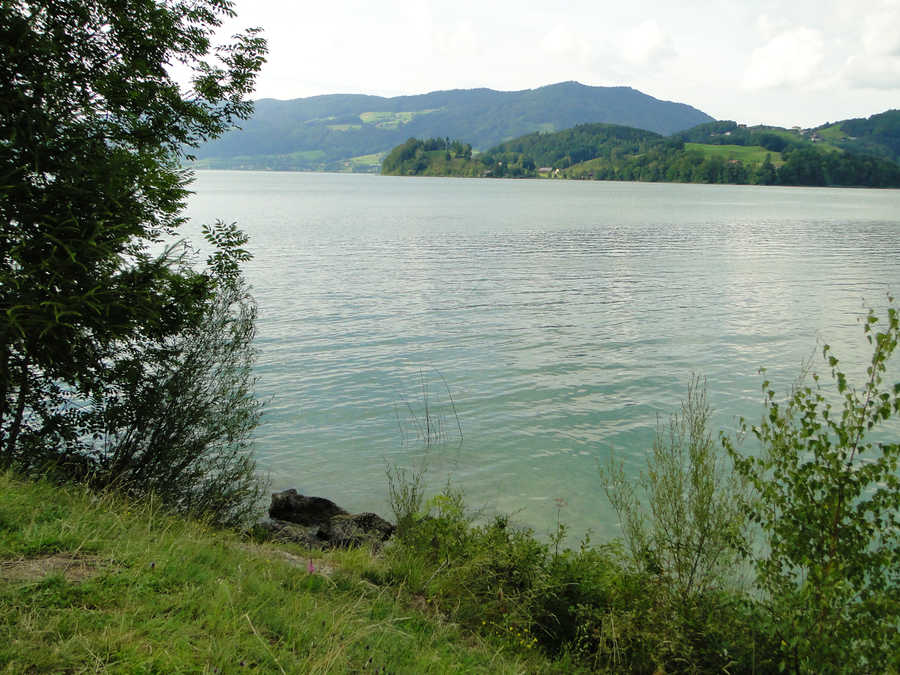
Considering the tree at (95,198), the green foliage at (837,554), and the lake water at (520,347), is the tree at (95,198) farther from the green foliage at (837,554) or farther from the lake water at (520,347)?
the green foliage at (837,554)

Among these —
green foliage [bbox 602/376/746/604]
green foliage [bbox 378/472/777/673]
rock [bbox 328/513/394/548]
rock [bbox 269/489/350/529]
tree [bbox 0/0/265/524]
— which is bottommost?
rock [bbox 269/489/350/529]

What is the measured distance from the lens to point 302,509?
492 inches

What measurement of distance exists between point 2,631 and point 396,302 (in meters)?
27.6

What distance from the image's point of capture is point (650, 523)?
1164 centimetres

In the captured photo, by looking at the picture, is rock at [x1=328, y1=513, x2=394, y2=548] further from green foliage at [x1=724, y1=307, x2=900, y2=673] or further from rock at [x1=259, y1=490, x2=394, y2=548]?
green foliage at [x1=724, y1=307, x2=900, y2=673]

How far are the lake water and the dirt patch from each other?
296 inches

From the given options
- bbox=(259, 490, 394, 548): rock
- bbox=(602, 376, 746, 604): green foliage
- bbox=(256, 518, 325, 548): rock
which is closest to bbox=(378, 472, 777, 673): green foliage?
bbox=(602, 376, 746, 604): green foliage

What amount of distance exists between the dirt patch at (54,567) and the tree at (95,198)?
3.27 meters

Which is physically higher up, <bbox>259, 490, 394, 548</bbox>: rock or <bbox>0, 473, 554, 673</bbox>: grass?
<bbox>0, 473, 554, 673</bbox>: grass

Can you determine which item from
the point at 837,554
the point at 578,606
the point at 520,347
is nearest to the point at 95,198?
the point at 578,606

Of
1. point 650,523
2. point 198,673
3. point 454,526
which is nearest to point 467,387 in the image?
point 650,523

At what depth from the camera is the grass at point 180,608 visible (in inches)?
180

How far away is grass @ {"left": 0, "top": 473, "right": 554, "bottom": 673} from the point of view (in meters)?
4.56

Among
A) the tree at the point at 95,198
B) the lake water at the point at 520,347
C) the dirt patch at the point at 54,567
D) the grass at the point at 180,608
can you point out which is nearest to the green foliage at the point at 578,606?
the grass at the point at 180,608
